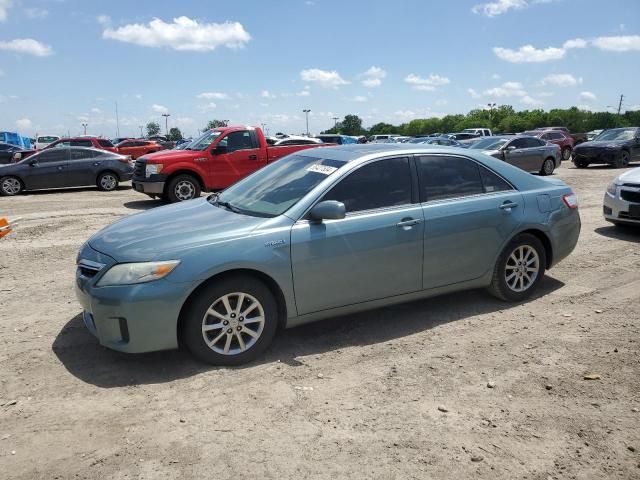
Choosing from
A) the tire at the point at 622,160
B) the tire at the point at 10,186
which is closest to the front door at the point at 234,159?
the tire at the point at 10,186

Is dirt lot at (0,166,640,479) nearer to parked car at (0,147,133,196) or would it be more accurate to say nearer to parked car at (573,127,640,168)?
parked car at (0,147,133,196)

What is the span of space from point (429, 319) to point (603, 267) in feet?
9.60

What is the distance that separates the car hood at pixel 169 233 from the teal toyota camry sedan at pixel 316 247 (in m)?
0.01

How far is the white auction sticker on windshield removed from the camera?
436 cm

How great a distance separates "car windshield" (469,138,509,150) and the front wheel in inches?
74.9

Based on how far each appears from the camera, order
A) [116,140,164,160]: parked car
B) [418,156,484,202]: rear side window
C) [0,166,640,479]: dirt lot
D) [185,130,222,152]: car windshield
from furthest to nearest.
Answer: [116,140,164,160]: parked car < [185,130,222,152]: car windshield < [418,156,484,202]: rear side window < [0,166,640,479]: dirt lot

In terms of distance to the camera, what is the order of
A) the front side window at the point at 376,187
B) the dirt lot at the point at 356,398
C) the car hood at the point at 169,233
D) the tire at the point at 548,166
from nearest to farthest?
the dirt lot at the point at 356,398 < the car hood at the point at 169,233 < the front side window at the point at 376,187 < the tire at the point at 548,166

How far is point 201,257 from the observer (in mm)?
3672

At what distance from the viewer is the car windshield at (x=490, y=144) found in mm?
16844

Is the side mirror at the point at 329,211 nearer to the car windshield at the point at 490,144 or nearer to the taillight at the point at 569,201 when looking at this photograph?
the taillight at the point at 569,201

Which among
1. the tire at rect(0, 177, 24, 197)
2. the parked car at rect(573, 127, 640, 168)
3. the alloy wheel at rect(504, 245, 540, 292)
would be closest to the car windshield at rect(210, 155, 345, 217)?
the alloy wheel at rect(504, 245, 540, 292)

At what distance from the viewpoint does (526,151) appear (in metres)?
17.5

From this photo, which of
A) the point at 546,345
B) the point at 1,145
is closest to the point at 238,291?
the point at 546,345

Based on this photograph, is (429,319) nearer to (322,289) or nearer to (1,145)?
(322,289)
